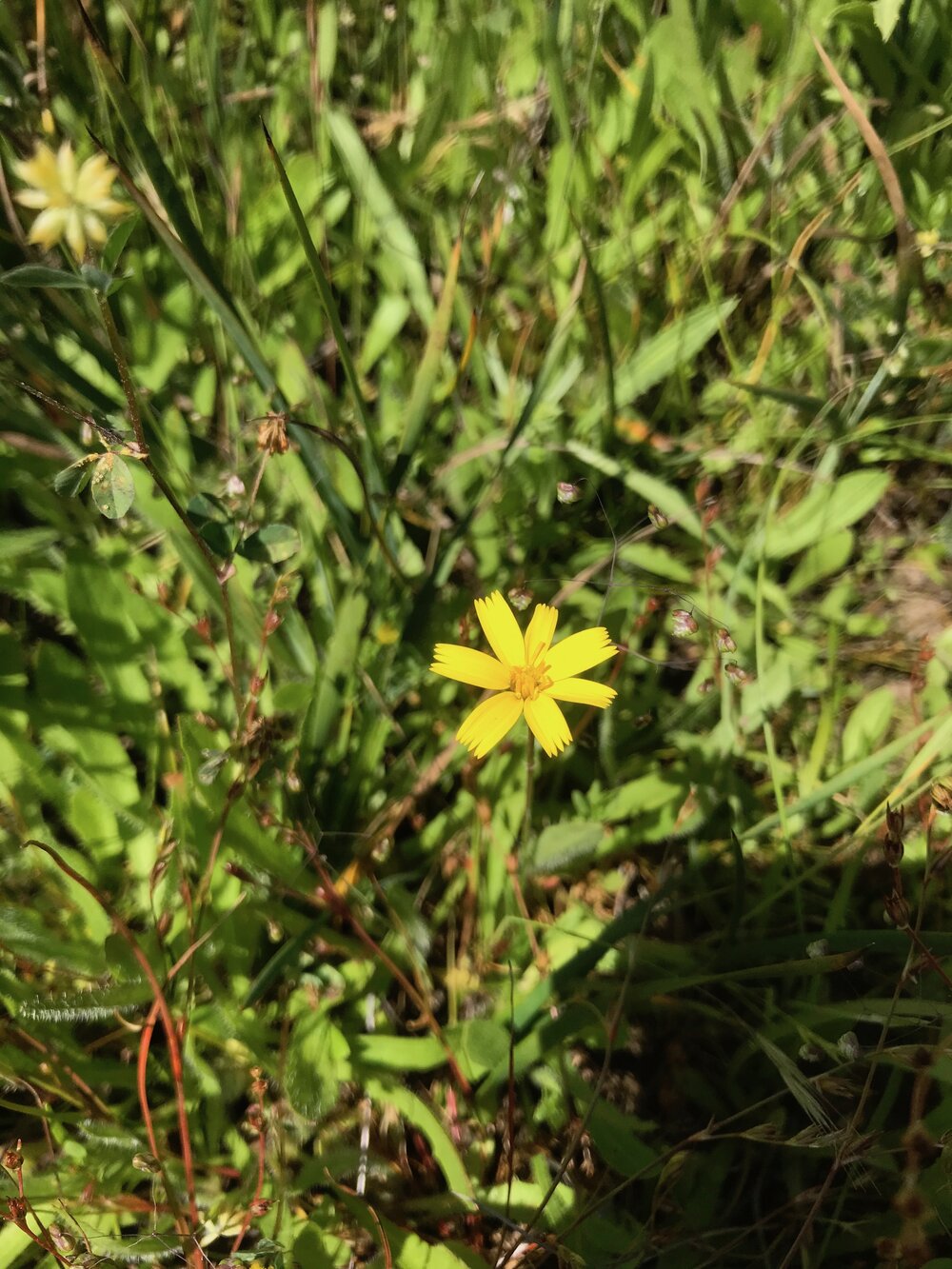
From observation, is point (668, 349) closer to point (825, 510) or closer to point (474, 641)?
point (825, 510)

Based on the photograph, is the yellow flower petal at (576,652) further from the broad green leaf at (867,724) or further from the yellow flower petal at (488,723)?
the broad green leaf at (867,724)

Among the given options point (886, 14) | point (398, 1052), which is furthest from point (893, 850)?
point (886, 14)

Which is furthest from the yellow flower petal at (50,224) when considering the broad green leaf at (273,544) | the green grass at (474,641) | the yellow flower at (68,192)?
the broad green leaf at (273,544)

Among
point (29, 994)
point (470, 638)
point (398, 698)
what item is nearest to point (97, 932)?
point (29, 994)

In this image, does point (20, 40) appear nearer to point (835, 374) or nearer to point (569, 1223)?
point (835, 374)

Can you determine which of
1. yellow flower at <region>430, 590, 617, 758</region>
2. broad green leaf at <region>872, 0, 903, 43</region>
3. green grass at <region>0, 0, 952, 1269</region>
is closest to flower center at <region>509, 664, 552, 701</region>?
yellow flower at <region>430, 590, 617, 758</region>

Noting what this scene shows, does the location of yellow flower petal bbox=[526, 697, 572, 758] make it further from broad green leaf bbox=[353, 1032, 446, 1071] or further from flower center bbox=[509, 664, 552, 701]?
broad green leaf bbox=[353, 1032, 446, 1071]
